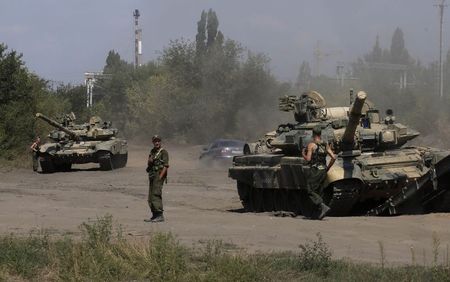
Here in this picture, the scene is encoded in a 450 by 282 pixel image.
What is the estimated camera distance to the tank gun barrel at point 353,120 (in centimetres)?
1362

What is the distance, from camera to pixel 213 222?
42.7ft

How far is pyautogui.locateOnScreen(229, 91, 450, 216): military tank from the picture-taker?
46.8 feet

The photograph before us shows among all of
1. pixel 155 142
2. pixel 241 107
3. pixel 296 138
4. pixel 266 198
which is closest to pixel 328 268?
pixel 155 142

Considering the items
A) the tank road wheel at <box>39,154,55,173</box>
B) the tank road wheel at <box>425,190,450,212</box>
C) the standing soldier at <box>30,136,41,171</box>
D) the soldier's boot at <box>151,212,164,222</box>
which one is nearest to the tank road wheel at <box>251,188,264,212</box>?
the tank road wheel at <box>425,190,450,212</box>

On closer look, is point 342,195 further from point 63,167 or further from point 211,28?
point 211,28

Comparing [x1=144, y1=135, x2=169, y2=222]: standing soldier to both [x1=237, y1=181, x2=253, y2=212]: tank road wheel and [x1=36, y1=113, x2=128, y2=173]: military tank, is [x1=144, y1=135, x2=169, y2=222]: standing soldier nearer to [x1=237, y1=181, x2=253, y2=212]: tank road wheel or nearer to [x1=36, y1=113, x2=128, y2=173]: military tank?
[x1=237, y1=181, x2=253, y2=212]: tank road wheel

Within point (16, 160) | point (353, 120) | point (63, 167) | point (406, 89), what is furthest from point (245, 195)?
point (406, 89)

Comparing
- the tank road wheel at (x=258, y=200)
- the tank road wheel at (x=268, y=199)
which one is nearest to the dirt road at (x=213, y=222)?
the tank road wheel at (x=258, y=200)

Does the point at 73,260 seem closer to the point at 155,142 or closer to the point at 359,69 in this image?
the point at 155,142

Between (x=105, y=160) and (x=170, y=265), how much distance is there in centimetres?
2242

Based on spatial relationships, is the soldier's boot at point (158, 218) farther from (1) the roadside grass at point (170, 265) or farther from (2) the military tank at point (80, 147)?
(2) the military tank at point (80, 147)

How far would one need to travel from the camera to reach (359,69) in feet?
135

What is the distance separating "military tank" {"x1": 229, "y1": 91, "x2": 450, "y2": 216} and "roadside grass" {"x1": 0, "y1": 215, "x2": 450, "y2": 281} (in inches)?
222

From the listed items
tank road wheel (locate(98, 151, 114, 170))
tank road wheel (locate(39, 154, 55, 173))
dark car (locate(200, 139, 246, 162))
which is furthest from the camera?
dark car (locate(200, 139, 246, 162))
